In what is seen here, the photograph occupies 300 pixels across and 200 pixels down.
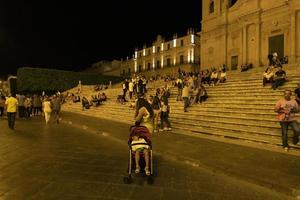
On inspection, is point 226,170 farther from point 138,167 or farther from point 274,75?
point 274,75

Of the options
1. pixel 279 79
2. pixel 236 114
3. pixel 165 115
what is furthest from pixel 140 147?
pixel 279 79

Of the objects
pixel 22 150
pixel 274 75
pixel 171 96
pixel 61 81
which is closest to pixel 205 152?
pixel 22 150

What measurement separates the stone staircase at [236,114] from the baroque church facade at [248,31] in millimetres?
14364

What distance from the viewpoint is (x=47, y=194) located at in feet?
16.2

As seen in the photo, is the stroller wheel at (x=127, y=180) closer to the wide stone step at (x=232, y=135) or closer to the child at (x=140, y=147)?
the child at (x=140, y=147)

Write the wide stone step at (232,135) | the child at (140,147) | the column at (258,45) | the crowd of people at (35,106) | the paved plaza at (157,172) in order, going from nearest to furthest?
the paved plaza at (157,172)
the child at (140,147)
the wide stone step at (232,135)
the crowd of people at (35,106)
the column at (258,45)

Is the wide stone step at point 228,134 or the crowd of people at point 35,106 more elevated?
the crowd of people at point 35,106

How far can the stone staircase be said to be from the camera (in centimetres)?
1026

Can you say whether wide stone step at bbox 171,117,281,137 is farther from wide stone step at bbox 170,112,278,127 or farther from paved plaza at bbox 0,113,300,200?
paved plaza at bbox 0,113,300,200

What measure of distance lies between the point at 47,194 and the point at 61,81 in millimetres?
47505

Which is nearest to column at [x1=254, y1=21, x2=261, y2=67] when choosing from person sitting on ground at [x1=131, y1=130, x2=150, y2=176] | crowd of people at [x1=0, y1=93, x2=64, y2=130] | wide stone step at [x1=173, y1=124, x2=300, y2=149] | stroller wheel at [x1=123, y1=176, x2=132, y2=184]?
wide stone step at [x1=173, y1=124, x2=300, y2=149]

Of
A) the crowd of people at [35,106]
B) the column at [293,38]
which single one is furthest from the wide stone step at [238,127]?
the column at [293,38]

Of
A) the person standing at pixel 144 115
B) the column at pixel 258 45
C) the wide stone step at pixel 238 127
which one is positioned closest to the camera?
the person standing at pixel 144 115

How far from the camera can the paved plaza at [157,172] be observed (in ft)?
16.8
